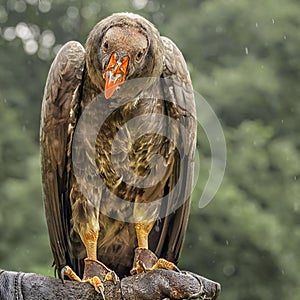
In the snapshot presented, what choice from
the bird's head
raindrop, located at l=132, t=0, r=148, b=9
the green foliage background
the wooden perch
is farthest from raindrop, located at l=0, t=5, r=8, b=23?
the wooden perch

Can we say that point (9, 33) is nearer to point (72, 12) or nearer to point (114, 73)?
point (72, 12)

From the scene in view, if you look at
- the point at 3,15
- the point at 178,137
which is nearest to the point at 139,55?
the point at 178,137

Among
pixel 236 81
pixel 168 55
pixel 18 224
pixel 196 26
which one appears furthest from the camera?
pixel 196 26

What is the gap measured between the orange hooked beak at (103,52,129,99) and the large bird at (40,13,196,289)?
0.80 feet

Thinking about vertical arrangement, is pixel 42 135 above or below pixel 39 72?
above

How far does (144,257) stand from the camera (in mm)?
Answer: 4102

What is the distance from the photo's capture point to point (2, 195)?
28.8 feet

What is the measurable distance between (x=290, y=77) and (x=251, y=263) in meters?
2.26

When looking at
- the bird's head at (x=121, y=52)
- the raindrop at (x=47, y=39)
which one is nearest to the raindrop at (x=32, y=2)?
the raindrop at (x=47, y=39)

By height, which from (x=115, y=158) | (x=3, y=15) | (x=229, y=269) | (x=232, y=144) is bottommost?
(x=229, y=269)

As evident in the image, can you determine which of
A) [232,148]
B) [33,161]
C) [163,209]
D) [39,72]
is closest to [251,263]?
[232,148]

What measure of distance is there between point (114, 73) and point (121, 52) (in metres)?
0.11

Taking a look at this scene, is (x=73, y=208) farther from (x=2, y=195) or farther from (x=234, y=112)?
(x=234, y=112)

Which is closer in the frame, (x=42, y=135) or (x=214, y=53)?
(x=42, y=135)
